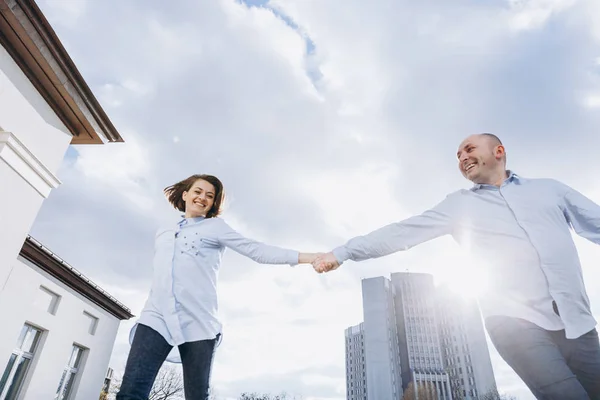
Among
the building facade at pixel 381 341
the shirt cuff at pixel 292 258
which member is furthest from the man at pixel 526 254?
the building facade at pixel 381 341

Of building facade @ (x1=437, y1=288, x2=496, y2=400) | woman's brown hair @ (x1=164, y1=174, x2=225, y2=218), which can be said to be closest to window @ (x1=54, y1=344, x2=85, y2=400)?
woman's brown hair @ (x1=164, y1=174, x2=225, y2=218)

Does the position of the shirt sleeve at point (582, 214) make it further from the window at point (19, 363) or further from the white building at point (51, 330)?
the window at point (19, 363)

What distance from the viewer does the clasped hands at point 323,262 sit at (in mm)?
3123

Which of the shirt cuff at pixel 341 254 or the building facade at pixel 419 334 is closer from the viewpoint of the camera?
the shirt cuff at pixel 341 254

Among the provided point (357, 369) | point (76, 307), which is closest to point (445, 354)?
point (357, 369)

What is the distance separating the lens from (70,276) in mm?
15945

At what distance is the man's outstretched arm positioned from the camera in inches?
104

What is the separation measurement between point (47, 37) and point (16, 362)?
14322 millimetres

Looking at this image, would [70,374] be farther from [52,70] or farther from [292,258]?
[292,258]

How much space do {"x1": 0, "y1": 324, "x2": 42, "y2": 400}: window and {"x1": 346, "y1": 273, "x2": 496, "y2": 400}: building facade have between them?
74996 millimetres

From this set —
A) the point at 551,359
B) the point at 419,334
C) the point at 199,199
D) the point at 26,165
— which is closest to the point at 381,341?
the point at 419,334

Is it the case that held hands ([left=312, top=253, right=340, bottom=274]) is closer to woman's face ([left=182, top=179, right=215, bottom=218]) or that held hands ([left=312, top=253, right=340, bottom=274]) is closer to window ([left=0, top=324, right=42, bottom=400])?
woman's face ([left=182, top=179, right=215, bottom=218])

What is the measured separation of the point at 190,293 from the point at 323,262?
1114 millimetres

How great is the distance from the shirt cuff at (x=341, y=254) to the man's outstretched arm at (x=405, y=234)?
0.06 feet
